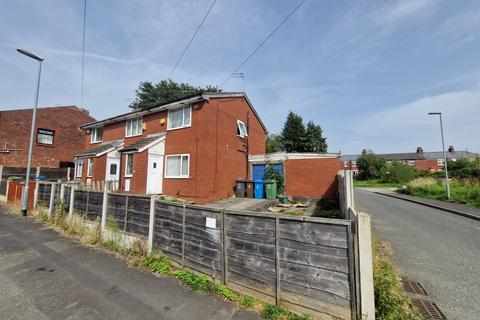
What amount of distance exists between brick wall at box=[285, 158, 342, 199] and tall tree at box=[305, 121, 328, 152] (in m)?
19.1

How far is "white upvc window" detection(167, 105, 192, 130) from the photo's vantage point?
13.1 meters

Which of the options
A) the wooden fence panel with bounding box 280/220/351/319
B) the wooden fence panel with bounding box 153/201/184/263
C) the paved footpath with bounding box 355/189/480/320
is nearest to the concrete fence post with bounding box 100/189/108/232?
the wooden fence panel with bounding box 153/201/184/263

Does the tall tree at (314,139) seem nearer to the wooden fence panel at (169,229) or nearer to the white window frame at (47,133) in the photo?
the wooden fence panel at (169,229)

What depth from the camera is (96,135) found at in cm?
1967

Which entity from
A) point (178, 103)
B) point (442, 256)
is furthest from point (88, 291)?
point (178, 103)

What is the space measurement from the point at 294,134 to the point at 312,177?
1997 centimetres

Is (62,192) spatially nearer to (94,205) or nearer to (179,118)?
(94,205)

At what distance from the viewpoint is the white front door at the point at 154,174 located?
42.0ft

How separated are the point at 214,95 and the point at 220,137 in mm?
2506

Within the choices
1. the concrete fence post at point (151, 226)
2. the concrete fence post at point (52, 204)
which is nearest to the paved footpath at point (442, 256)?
the concrete fence post at point (151, 226)

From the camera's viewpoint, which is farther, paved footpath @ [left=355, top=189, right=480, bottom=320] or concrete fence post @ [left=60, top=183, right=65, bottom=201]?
concrete fence post @ [left=60, top=183, right=65, bottom=201]

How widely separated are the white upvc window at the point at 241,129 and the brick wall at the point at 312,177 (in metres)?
3.76

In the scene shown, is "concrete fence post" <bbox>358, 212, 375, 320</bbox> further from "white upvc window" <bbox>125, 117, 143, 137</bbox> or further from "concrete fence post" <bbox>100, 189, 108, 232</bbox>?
"white upvc window" <bbox>125, 117, 143, 137</bbox>

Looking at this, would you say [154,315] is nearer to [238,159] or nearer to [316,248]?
[316,248]
